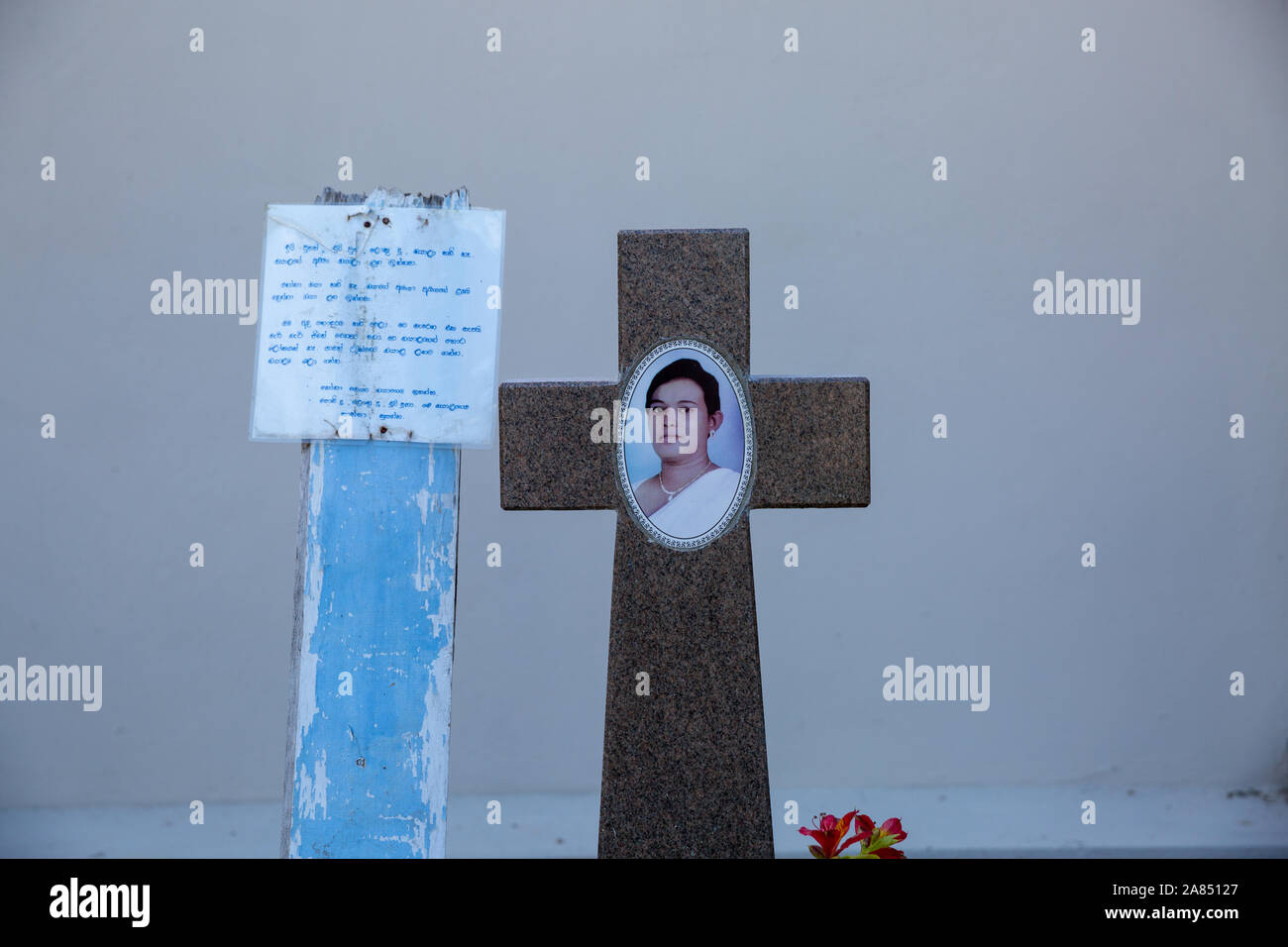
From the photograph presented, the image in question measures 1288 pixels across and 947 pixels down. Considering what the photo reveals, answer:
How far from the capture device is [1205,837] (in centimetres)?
402

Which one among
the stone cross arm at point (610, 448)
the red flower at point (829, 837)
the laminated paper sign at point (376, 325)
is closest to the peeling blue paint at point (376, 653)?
the laminated paper sign at point (376, 325)

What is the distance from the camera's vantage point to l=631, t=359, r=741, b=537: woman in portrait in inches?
100

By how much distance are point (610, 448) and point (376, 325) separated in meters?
0.62

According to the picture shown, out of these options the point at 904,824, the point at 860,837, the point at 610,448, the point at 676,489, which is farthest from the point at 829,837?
the point at 904,824

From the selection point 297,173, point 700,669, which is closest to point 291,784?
point 700,669

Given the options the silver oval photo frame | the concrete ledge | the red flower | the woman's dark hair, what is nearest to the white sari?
the silver oval photo frame

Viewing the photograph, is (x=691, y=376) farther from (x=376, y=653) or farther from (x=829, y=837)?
(x=829, y=837)

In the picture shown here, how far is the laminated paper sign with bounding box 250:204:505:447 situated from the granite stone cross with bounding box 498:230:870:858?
13.3 inches

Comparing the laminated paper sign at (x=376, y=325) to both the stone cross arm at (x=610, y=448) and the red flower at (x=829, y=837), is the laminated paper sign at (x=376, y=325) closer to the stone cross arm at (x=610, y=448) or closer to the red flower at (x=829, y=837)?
the stone cross arm at (x=610, y=448)

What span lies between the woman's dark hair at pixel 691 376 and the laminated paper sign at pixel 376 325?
44cm

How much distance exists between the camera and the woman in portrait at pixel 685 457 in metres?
2.55

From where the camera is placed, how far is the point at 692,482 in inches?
101

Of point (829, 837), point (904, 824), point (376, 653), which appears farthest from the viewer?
point (904, 824)

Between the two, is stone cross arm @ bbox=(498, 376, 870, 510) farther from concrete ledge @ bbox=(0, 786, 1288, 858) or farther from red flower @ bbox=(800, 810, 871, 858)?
concrete ledge @ bbox=(0, 786, 1288, 858)
